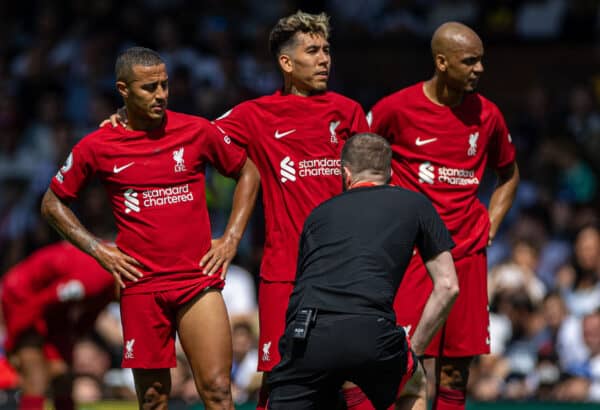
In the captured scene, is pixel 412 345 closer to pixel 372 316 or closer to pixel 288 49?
pixel 372 316

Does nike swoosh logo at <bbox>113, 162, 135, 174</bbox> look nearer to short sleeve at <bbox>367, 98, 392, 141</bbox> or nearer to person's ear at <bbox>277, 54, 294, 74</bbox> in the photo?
person's ear at <bbox>277, 54, 294, 74</bbox>

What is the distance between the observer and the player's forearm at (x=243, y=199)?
8094mm

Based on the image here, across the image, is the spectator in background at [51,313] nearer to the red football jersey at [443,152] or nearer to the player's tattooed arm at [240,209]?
the player's tattooed arm at [240,209]

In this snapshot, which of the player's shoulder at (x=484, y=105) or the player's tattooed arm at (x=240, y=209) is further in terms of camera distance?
the player's shoulder at (x=484, y=105)

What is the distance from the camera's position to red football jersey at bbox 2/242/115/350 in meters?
10.7

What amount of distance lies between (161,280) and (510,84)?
28.3 feet

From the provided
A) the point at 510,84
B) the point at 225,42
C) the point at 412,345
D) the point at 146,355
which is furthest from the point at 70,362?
the point at 510,84

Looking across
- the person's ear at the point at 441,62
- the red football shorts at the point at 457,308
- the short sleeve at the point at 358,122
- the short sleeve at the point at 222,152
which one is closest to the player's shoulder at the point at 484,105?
the person's ear at the point at 441,62

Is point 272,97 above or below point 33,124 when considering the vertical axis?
above

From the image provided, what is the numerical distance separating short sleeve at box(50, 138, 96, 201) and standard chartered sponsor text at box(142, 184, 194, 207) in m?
0.38

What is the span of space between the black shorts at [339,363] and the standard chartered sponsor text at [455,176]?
5.88ft

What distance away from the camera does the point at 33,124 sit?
1545 cm

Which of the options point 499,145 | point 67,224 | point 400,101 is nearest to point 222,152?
point 67,224

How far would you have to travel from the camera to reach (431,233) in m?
6.94
